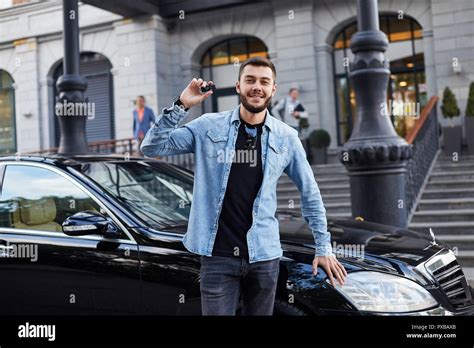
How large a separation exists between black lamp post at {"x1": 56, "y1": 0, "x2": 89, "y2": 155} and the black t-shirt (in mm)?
7597

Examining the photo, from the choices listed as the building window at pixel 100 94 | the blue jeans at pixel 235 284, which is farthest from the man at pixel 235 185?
the building window at pixel 100 94

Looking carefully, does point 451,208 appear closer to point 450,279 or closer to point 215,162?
point 450,279

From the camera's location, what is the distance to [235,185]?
2.91 m

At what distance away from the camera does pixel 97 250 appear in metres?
3.78

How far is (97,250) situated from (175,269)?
0.62m

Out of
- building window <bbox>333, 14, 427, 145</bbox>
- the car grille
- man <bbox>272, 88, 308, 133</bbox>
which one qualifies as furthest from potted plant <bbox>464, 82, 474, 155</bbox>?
the car grille

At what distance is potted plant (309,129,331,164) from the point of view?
1444cm

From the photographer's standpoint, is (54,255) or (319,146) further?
(319,146)

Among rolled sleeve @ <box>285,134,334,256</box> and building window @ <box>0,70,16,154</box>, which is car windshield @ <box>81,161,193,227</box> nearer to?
rolled sleeve @ <box>285,134,334,256</box>

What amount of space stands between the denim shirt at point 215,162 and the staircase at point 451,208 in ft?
16.1

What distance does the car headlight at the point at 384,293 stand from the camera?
10.8ft

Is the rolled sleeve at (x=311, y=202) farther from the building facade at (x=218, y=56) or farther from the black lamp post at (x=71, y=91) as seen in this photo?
the building facade at (x=218, y=56)

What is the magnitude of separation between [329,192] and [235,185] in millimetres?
8443

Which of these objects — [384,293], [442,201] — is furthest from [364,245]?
[442,201]
